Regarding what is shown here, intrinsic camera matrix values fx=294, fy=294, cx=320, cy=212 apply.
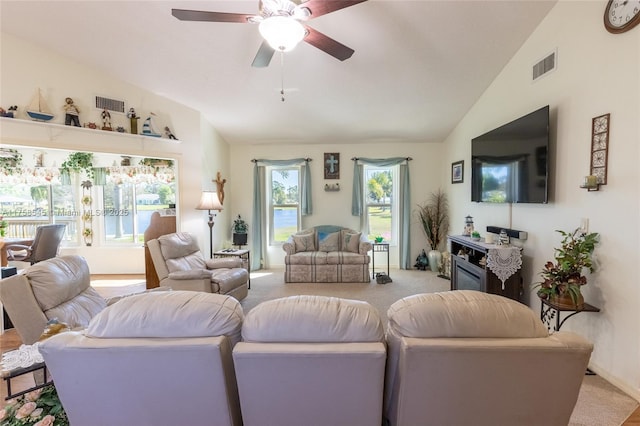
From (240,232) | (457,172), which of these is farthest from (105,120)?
(457,172)

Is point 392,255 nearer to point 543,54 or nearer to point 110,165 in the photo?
point 543,54

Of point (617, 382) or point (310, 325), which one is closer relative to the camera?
point (310, 325)

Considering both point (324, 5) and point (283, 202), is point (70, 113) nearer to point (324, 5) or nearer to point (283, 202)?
point (324, 5)

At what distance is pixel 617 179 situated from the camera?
6.98ft

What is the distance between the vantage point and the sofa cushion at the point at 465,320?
1081mm

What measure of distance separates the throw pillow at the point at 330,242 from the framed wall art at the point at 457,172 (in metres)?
2.25

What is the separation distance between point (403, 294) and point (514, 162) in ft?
7.29

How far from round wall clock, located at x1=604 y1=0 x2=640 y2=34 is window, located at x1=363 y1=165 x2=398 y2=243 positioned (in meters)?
3.80

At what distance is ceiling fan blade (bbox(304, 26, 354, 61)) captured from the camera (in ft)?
6.87

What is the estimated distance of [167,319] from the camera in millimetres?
1119

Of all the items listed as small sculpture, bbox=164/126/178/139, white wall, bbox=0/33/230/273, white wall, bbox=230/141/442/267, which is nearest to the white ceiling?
white wall, bbox=0/33/230/273

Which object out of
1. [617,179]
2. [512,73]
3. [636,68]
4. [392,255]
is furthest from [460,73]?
[392,255]

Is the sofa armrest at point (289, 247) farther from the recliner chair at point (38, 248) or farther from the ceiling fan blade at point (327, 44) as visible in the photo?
the recliner chair at point (38, 248)

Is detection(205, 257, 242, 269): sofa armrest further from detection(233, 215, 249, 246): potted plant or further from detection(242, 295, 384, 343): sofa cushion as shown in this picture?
detection(242, 295, 384, 343): sofa cushion
